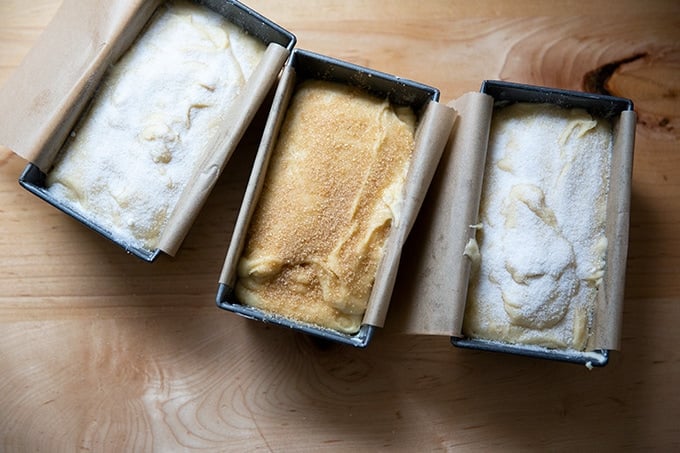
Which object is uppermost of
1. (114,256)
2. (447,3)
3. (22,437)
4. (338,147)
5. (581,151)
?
(447,3)

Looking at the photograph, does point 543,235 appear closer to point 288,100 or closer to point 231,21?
point 288,100

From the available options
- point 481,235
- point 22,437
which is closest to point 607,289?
point 481,235

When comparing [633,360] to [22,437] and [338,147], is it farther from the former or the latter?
[22,437]

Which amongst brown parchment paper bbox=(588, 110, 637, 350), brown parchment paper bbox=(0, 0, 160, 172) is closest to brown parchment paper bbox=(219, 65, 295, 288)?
brown parchment paper bbox=(0, 0, 160, 172)

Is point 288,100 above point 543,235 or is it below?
above

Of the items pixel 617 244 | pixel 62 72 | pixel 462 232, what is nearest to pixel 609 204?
pixel 617 244

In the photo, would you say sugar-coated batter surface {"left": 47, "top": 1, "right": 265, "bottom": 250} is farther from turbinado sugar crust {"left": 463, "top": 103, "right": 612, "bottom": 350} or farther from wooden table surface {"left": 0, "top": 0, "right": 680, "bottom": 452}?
turbinado sugar crust {"left": 463, "top": 103, "right": 612, "bottom": 350}

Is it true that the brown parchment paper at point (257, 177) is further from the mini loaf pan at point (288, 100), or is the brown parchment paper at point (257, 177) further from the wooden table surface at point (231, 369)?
the wooden table surface at point (231, 369)
